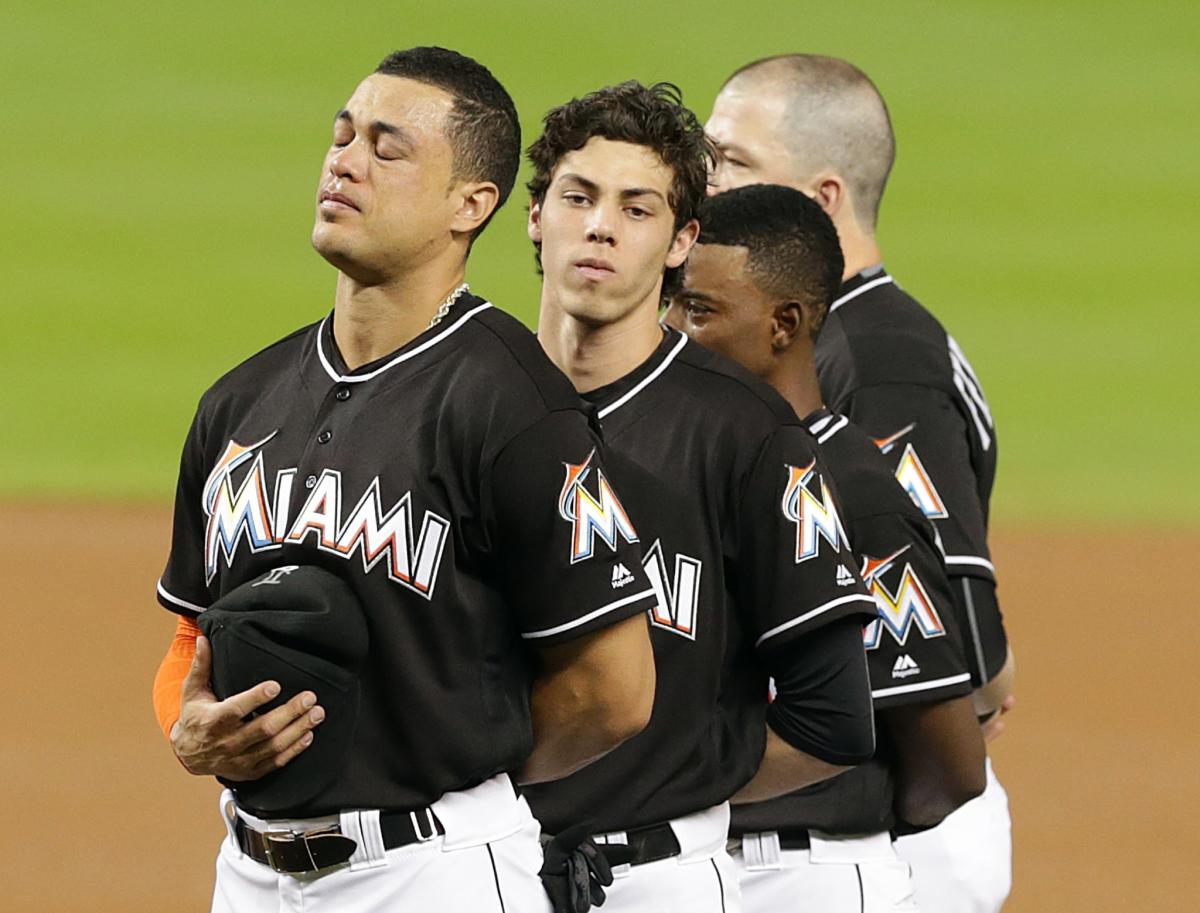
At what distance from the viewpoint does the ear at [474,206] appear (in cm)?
311

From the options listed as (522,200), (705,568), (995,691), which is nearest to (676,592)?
(705,568)

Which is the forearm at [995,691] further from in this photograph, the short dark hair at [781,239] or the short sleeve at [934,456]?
A: the short dark hair at [781,239]

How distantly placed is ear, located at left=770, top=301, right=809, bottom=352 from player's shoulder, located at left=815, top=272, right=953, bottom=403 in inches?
17.3

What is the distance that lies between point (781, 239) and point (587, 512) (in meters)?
1.20

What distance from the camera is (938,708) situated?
3832mm

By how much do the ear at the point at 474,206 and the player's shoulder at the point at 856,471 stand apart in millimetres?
911

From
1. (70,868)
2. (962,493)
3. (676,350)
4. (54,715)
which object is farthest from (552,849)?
(54,715)

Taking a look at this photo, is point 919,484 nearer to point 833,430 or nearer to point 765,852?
point 833,430

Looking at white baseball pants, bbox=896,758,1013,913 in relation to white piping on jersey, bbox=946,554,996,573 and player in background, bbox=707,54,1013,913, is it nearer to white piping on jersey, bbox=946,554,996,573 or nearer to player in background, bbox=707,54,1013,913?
player in background, bbox=707,54,1013,913

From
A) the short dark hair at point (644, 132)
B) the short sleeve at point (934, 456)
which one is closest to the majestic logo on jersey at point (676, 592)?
the short dark hair at point (644, 132)

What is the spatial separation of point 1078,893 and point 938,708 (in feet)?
14.4

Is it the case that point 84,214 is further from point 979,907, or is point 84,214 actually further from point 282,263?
point 979,907

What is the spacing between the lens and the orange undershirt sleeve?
3316 mm

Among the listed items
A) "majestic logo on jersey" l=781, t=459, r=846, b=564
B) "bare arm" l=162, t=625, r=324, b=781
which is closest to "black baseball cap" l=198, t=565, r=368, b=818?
"bare arm" l=162, t=625, r=324, b=781
